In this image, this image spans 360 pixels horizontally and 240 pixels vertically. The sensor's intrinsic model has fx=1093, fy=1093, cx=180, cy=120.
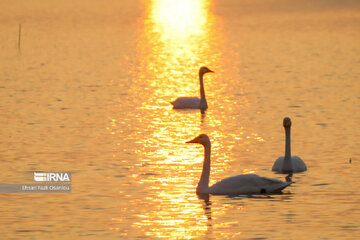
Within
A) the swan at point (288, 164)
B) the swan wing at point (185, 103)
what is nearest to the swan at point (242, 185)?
the swan at point (288, 164)

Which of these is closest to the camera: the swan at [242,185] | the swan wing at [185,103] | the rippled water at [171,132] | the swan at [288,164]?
the rippled water at [171,132]

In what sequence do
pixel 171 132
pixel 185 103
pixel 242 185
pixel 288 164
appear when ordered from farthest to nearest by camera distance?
pixel 185 103
pixel 171 132
pixel 288 164
pixel 242 185

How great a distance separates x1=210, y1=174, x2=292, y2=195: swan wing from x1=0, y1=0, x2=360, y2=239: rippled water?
0.53 ft

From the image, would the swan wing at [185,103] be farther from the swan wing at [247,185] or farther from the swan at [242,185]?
the swan wing at [247,185]

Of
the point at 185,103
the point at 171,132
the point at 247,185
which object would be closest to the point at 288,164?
the point at 247,185

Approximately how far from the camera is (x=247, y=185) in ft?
65.7

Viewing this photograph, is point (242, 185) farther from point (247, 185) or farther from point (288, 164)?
point (288, 164)

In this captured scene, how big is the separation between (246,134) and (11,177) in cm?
826

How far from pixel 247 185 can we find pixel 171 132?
927cm

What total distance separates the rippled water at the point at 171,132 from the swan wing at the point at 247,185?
162 millimetres

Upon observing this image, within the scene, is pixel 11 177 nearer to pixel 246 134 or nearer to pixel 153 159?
pixel 153 159

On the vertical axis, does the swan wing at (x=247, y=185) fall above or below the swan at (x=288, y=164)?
below

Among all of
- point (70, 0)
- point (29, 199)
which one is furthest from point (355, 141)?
point (70, 0)

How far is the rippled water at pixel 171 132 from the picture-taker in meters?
18.4
